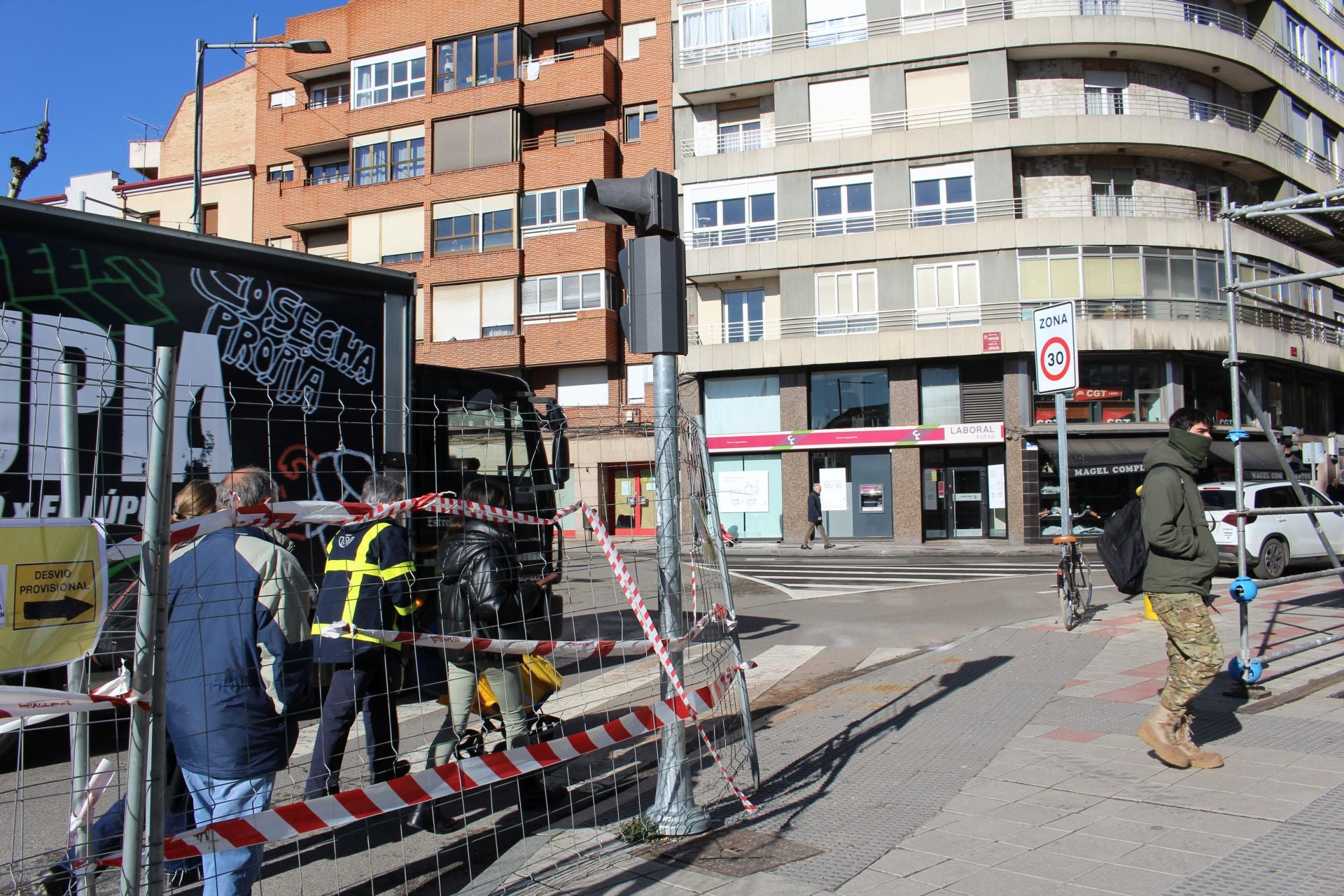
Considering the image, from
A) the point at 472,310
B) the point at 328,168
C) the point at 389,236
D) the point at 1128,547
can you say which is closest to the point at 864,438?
the point at 472,310

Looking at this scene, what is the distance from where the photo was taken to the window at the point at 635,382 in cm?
3322

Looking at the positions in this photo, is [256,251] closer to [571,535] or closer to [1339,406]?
[571,535]

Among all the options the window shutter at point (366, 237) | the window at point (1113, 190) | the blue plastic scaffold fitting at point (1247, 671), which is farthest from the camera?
the window shutter at point (366, 237)

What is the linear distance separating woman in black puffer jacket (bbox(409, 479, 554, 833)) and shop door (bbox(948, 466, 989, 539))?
24.9m

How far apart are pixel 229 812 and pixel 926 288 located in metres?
27.6

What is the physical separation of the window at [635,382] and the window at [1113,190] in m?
14.8

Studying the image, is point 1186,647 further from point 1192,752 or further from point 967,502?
point 967,502

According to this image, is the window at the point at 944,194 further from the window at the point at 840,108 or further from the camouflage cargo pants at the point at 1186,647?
the camouflage cargo pants at the point at 1186,647

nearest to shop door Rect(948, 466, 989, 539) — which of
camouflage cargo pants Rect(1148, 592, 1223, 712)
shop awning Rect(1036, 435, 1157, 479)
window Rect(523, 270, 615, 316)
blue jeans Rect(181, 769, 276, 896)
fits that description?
shop awning Rect(1036, 435, 1157, 479)

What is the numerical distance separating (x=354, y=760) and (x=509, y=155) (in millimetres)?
30414

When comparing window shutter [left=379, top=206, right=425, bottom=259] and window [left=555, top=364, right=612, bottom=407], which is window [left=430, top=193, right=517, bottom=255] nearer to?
window shutter [left=379, top=206, right=425, bottom=259]

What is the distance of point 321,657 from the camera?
5.15m

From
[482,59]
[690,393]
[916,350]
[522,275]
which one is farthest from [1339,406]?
[482,59]

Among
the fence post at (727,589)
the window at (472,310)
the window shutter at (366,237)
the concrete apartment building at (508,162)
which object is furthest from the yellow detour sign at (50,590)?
the window shutter at (366,237)
